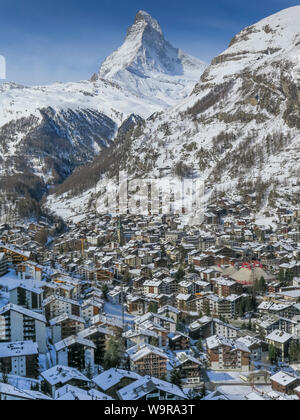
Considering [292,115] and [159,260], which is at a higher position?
[292,115]

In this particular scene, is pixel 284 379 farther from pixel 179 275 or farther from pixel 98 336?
pixel 179 275

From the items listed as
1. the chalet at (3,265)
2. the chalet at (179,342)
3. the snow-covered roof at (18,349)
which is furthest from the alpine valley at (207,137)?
the chalet at (3,265)

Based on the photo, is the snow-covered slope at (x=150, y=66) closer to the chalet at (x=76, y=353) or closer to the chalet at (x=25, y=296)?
the chalet at (x=25, y=296)

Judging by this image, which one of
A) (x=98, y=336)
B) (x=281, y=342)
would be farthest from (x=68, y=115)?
(x=281, y=342)

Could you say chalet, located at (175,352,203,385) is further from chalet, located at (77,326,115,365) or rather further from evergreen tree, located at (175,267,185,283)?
evergreen tree, located at (175,267,185,283)

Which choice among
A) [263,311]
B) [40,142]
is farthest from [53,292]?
[40,142]
